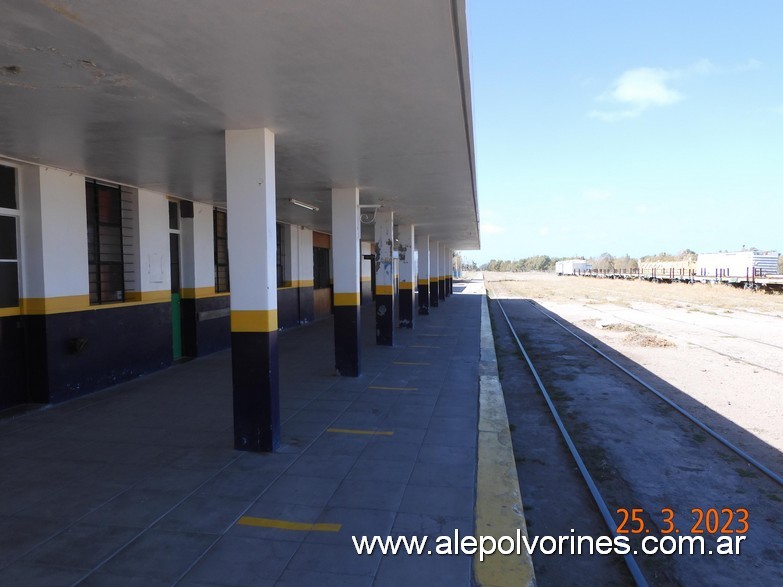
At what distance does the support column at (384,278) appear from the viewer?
13.3 metres

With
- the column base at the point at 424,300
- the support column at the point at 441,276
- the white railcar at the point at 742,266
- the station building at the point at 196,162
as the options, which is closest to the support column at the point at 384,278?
the station building at the point at 196,162

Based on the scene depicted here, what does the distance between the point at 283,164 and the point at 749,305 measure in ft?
95.4

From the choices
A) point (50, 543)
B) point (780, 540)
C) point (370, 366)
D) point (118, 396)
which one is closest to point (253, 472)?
point (50, 543)

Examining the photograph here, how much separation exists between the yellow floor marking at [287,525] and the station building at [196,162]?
62.5 inches

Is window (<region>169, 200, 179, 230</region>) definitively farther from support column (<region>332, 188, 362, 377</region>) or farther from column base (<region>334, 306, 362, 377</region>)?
column base (<region>334, 306, 362, 377</region>)

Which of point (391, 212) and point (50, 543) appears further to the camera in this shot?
point (391, 212)

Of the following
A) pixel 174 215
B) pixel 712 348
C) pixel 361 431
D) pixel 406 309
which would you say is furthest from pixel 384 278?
pixel 712 348

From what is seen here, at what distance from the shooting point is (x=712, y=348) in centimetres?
1413

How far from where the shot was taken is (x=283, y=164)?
766 centimetres

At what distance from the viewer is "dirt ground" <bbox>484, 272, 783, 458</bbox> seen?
826 centimetres

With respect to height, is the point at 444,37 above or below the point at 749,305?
above

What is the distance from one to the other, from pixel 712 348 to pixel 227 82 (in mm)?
14677

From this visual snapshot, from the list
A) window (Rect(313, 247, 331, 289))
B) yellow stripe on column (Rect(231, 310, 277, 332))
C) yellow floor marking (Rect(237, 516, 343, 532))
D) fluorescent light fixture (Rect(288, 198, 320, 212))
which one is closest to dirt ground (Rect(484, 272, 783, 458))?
yellow floor marking (Rect(237, 516, 343, 532))

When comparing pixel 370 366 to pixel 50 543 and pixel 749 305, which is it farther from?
pixel 749 305
